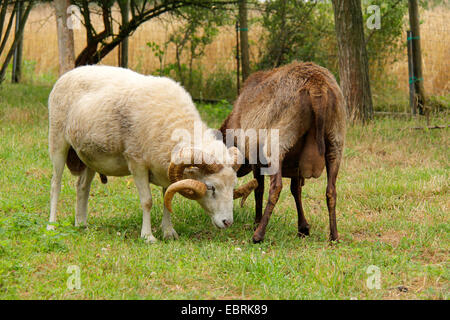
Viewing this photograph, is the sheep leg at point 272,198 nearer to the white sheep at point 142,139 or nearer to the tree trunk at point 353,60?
the white sheep at point 142,139

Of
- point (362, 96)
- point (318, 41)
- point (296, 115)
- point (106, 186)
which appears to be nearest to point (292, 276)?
point (296, 115)

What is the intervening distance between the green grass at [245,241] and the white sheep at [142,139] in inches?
18.4

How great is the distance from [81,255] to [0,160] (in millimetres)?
4596

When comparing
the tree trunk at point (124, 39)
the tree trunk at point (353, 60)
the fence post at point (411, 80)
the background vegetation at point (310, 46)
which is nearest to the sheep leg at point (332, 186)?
the tree trunk at point (353, 60)

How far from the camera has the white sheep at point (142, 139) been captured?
18.6 ft

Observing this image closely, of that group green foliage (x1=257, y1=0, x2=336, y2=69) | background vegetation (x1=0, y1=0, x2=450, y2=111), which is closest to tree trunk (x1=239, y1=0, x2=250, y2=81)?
background vegetation (x1=0, y1=0, x2=450, y2=111)

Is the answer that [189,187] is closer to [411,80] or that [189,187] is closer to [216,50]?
[411,80]

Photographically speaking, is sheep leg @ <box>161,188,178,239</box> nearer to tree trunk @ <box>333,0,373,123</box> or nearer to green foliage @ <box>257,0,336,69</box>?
tree trunk @ <box>333,0,373,123</box>

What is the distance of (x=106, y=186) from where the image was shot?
8.40 meters

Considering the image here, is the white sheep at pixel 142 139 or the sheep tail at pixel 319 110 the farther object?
the white sheep at pixel 142 139

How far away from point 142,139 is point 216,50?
11.3 metres

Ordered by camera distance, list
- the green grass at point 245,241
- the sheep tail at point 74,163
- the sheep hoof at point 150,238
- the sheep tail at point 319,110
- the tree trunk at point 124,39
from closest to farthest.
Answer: the green grass at point 245,241 → the sheep tail at point 319,110 → the sheep hoof at point 150,238 → the sheep tail at point 74,163 → the tree trunk at point 124,39

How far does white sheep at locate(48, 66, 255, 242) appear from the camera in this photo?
5.66 metres

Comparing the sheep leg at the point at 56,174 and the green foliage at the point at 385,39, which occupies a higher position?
the green foliage at the point at 385,39
